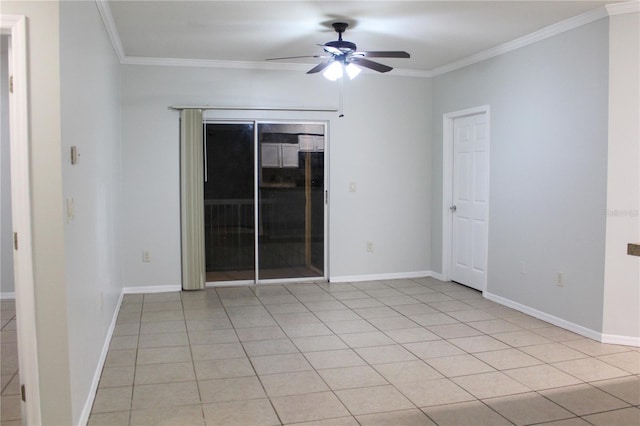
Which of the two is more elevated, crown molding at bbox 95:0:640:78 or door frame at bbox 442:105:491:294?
crown molding at bbox 95:0:640:78

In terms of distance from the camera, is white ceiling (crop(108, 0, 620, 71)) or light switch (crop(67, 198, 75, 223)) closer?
light switch (crop(67, 198, 75, 223))

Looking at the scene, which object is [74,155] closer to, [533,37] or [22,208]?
[22,208]

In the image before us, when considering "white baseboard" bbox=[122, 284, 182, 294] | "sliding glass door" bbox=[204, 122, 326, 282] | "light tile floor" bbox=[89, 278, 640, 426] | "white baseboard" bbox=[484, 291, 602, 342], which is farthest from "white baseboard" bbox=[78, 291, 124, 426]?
"white baseboard" bbox=[484, 291, 602, 342]

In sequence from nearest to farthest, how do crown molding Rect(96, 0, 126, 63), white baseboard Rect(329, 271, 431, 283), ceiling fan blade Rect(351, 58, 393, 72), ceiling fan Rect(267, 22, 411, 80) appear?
crown molding Rect(96, 0, 126, 63), ceiling fan Rect(267, 22, 411, 80), ceiling fan blade Rect(351, 58, 393, 72), white baseboard Rect(329, 271, 431, 283)

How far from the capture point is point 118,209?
5.48m

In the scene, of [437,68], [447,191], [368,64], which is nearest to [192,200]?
[368,64]

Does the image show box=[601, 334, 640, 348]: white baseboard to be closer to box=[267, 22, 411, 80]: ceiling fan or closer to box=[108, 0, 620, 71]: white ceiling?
box=[108, 0, 620, 71]: white ceiling

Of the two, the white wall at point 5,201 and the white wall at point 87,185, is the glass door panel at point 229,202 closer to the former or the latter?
the white wall at point 87,185

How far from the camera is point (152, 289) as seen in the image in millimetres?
6102

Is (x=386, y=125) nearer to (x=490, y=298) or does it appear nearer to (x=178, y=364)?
(x=490, y=298)

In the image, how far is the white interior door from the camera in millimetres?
5883

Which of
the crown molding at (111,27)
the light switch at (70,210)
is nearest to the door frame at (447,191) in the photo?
the crown molding at (111,27)

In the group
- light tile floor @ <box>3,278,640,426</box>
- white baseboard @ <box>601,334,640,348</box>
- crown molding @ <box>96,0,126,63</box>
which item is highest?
crown molding @ <box>96,0,126,63</box>

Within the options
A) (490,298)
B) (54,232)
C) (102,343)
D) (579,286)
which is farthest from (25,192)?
(490,298)
